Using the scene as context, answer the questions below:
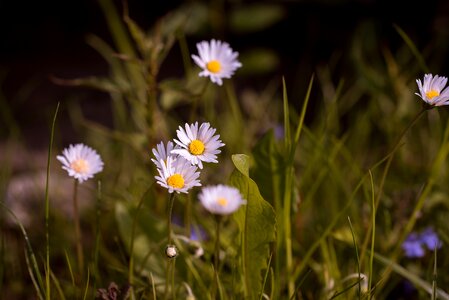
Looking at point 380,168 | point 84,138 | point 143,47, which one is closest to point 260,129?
point 380,168

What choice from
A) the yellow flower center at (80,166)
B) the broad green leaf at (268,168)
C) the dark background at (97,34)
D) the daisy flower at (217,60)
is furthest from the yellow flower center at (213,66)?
the dark background at (97,34)

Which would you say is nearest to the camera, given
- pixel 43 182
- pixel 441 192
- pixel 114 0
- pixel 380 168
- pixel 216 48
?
pixel 216 48

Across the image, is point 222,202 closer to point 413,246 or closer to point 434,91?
point 434,91

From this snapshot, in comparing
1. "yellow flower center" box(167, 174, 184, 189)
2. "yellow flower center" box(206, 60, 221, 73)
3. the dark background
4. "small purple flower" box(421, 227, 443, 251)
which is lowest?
"yellow flower center" box(167, 174, 184, 189)

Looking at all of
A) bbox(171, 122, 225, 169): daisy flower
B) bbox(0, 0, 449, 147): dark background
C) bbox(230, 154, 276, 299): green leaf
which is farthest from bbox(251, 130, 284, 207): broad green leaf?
bbox(0, 0, 449, 147): dark background

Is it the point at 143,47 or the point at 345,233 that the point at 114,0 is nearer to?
the point at 143,47

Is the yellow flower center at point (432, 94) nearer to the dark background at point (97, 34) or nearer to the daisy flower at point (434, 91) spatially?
the daisy flower at point (434, 91)

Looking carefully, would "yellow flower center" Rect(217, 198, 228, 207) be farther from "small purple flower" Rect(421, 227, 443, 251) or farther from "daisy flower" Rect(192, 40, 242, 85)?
"small purple flower" Rect(421, 227, 443, 251)
